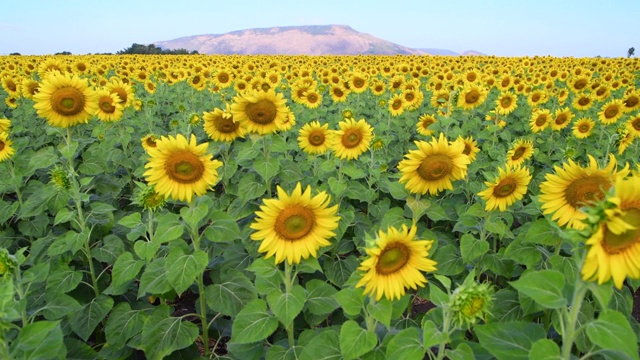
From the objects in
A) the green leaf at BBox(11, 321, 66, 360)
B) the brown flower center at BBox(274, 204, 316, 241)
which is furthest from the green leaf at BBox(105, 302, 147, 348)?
the brown flower center at BBox(274, 204, 316, 241)

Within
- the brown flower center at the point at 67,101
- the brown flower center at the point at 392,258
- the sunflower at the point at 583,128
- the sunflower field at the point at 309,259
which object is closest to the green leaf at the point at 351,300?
the sunflower field at the point at 309,259

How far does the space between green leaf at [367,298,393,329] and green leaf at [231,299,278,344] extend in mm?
758

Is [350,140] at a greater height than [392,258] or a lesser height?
greater

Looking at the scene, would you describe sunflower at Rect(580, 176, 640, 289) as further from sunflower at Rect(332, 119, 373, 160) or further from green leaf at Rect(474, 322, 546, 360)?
sunflower at Rect(332, 119, 373, 160)

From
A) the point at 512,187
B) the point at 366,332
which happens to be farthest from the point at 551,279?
the point at 512,187

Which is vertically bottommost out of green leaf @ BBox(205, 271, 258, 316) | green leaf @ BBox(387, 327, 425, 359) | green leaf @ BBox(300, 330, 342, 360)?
green leaf @ BBox(205, 271, 258, 316)

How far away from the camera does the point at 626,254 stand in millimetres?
1567

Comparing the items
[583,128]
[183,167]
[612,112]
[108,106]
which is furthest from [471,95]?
[183,167]

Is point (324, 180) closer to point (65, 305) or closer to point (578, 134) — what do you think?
point (65, 305)

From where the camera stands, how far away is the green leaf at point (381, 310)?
2.24m

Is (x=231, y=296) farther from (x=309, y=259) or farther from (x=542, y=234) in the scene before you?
(x=542, y=234)

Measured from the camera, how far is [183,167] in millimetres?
2877

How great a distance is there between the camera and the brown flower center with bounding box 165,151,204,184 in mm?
2875

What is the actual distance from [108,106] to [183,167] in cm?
404
